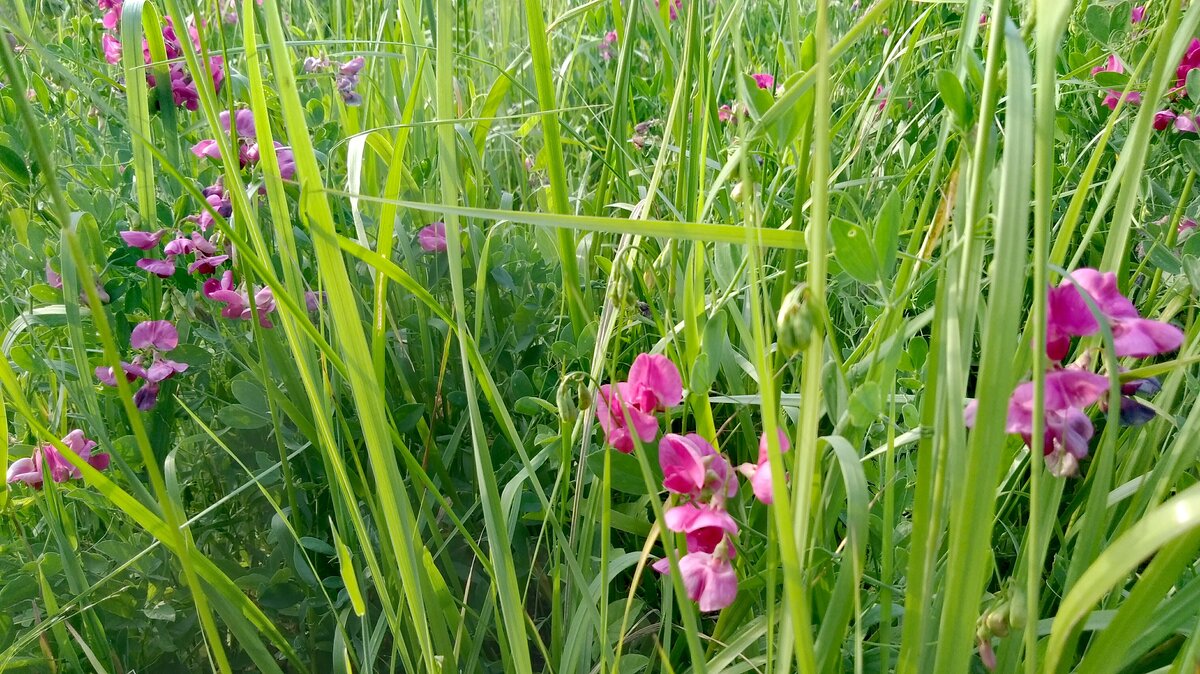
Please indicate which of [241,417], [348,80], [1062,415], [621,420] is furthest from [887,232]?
[348,80]

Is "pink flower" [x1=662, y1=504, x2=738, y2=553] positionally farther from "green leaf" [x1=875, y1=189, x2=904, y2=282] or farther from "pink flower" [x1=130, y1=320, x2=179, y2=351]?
"pink flower" [x1=130, y1=320, x2=179, y2=351]

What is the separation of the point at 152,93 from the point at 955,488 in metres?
1.07

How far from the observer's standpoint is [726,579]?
0.62 metres

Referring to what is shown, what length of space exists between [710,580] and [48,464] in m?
0.68

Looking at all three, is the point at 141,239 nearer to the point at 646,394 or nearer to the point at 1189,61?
the point at 646,394

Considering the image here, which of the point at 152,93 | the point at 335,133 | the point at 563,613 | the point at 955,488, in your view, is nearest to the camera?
the point at 955,488

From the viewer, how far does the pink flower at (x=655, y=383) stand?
69 centimetres

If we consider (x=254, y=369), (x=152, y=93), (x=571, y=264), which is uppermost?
(x=152, y=93)

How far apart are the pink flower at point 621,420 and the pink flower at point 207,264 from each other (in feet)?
1.71

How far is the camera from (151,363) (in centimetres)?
99

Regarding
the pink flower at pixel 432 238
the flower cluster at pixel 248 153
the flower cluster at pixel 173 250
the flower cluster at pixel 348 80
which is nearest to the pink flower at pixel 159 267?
the flower cluster at pixel 173 250

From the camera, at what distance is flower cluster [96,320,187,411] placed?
0.94 meters

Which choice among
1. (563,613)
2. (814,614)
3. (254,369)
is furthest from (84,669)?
(814,614)

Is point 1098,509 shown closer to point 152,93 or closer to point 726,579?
point 726,579
